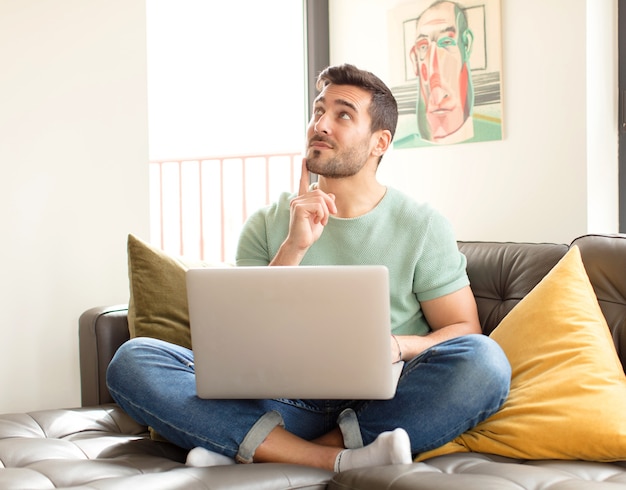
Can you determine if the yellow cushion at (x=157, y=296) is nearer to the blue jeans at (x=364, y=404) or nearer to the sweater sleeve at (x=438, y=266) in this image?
the blue jeans at (x=364, y=404)

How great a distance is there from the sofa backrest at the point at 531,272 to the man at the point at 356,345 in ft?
0.37

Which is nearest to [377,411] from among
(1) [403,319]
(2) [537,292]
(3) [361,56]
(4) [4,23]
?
(1) [403,319]

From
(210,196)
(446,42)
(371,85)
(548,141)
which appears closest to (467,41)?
(446,42)

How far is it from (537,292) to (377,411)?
0.50 meters

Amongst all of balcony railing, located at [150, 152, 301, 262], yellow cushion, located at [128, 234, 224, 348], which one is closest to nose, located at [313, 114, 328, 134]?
yellow cushion, located at [128, 234, 224, 348]

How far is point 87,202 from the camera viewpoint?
2854 mm

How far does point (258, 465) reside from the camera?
1.66 metres

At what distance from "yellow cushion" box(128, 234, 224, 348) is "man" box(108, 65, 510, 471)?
18cm

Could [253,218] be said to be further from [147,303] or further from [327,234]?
[147,303]

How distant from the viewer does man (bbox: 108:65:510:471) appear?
5.71ft

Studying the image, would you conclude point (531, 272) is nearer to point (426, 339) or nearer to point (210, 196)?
point (426, 339)

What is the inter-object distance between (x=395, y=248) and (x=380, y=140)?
35cm

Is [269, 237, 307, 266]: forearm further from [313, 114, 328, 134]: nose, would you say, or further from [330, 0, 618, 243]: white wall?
[330, 0, 618, 243]: white wall

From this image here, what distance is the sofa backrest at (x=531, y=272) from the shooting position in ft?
6.66
